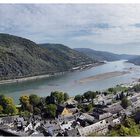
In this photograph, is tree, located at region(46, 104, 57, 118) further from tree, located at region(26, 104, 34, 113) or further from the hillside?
the hillside

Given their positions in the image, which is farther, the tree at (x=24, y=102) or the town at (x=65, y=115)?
the tree at (x=24, y=102)

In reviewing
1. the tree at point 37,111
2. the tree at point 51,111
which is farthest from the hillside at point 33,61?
the tree at point 51,111

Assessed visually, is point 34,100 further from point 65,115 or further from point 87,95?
point 87,95

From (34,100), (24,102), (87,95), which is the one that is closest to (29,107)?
(24,102)

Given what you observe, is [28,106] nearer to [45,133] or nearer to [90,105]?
[90,105]

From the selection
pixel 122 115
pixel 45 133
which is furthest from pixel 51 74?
pixel 45 133

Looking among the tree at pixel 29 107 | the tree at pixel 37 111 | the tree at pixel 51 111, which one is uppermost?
the tree at pixel 51 111

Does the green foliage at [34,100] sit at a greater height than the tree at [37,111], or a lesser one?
greater

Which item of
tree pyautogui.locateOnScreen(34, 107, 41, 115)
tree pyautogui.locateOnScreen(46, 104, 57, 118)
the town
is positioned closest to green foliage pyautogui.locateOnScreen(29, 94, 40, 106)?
the town

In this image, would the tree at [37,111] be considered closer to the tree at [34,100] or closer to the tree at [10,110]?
the tree at [34,100]
